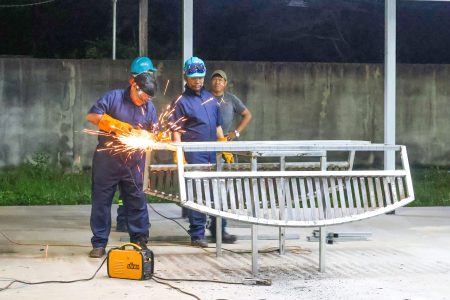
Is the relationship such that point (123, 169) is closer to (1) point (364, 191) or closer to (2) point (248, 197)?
(2) point (248, 197)

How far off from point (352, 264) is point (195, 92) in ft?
7.84

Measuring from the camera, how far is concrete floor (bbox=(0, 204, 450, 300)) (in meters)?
7.35

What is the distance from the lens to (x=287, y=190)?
7797 mm

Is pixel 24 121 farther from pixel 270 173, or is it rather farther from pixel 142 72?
pixel 270 173

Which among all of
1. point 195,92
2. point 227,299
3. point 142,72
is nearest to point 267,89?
point 195,92

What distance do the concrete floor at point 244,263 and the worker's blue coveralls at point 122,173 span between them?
1.40 ft

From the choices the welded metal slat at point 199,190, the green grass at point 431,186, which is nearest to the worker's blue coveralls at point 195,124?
the welded metal slat at point 199,190

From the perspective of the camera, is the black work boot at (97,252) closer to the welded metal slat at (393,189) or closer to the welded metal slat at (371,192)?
the welded metal slat at (371,192)

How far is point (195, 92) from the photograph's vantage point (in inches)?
Answer: 383

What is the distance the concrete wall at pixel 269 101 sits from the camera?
1703cm

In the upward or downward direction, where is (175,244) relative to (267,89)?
downward

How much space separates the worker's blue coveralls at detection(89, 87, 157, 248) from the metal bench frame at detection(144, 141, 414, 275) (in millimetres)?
463

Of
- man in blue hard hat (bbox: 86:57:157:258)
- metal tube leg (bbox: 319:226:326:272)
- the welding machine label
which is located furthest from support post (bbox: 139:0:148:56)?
the welding machine label

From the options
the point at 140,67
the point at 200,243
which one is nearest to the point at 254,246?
the point at 200,243
